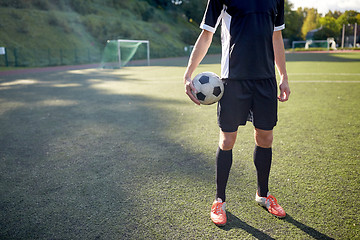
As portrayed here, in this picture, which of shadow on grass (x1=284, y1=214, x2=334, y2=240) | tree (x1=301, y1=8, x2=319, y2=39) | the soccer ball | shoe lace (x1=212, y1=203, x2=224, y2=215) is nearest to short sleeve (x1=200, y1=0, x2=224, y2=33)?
the soccer ball

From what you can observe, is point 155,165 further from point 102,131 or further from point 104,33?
point 104,33

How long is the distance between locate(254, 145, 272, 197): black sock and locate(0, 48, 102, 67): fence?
23.0 metres

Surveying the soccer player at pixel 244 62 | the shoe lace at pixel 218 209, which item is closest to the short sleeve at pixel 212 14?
the soccer player at pixel 244 62

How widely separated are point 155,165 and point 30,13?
31980 mm

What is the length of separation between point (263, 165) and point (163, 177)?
1.07m

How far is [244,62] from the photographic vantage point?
2037 millimetres

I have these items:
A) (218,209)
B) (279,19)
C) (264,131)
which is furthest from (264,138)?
(279,19)

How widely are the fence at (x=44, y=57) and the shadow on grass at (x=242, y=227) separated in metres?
23.0

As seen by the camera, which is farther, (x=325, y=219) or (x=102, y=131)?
(x=102, y=131)

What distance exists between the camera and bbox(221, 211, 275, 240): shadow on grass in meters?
1.96

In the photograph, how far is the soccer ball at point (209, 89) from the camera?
82.3 inches

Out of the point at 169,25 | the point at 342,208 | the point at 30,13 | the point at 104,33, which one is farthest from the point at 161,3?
the point at 342,208

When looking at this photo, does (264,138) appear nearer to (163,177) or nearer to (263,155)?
(263,155)

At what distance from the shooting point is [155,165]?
3195 mm
